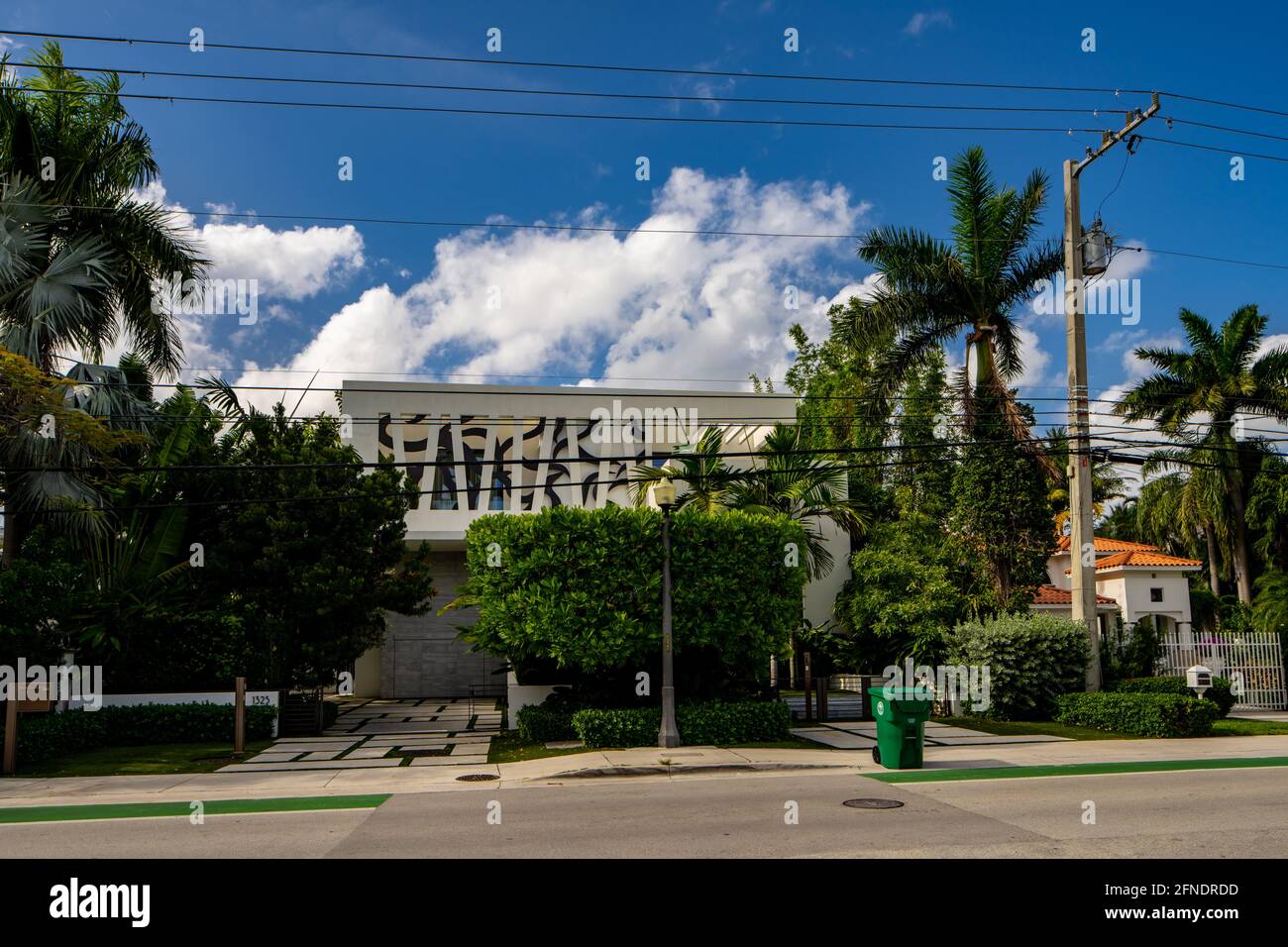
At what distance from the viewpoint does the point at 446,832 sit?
10.0m

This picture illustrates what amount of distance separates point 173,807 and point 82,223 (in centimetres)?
1491

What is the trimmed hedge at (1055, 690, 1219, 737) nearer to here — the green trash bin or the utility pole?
the utility pole

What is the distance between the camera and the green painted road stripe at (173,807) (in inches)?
468

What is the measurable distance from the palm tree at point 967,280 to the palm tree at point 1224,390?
466 inches

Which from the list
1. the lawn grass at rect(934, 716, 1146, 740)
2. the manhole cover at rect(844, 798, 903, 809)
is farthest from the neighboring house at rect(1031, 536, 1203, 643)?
the manhole cover at rect(844, 798, 903, 809)

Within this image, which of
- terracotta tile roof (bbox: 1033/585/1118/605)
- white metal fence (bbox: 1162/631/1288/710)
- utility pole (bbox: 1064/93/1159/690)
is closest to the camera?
utility pole (bbox: 1064/93/1159/690)

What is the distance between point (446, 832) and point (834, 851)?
3.96 m

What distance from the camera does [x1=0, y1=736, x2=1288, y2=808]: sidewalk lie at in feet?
45.2

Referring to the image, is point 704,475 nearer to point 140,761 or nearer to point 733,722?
point 733,722

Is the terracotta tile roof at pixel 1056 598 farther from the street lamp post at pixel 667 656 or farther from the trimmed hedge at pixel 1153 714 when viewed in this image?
the street lamp post at pixel 667 656

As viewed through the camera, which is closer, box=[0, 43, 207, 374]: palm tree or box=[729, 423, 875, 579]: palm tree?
box=[0, 43, 207, 374]: palm tree

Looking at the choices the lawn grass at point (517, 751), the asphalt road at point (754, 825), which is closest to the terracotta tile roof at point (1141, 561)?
the asphalt road at point (754, 825)

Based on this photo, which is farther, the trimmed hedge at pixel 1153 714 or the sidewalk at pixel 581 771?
the trimmed hedge at pixel 1153 714

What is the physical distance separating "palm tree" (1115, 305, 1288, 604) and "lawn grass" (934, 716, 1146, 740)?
16.1 meters
